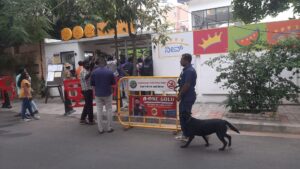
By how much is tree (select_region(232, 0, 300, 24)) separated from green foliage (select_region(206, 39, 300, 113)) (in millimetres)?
8347

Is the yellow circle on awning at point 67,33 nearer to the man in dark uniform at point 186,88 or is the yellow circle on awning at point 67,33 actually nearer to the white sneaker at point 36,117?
the white sneaker at point 36,117

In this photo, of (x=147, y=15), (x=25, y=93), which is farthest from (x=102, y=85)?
(x=25, y=93)

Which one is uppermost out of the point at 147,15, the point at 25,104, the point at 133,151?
the point at 147,15

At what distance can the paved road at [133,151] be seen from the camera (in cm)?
549

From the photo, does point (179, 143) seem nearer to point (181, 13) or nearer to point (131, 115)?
point (131, 115)

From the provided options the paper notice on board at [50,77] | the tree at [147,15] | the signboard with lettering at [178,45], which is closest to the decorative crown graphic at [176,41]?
the signboard with lettering at [178,45]

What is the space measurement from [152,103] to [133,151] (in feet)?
6.06

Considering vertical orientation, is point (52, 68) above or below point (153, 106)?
above

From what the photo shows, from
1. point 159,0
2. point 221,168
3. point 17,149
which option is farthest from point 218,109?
point 17,149

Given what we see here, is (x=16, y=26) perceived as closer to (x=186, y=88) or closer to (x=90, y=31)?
(x=90, y=31)

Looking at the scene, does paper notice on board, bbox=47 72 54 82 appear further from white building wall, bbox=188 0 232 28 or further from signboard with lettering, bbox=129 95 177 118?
white building wall, bbox=188 0 232 28

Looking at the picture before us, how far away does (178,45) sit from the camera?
1159 centimetres

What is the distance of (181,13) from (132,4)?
1724 inches

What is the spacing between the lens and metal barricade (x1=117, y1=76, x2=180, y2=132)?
7699 millimetres
